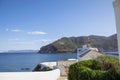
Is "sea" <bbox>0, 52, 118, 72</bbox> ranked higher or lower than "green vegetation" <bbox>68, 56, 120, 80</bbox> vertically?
lower

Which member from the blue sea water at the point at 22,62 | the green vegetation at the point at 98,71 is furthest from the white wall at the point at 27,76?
the blue sea water at the point at 22,62

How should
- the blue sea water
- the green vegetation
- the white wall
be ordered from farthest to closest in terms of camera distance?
the blue sea water → the white wall → the green vegetation

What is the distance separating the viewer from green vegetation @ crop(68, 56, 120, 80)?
21.0 feet

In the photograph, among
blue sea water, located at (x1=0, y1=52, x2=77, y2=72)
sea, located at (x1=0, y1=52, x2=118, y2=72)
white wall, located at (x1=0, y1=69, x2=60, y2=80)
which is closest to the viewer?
white wall, located at (x1=0, y1=69, x2=60, y2=80)

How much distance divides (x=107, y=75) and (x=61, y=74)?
36.4ft

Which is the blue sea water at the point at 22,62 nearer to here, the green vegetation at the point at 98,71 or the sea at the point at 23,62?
the sea at the point at 23,62

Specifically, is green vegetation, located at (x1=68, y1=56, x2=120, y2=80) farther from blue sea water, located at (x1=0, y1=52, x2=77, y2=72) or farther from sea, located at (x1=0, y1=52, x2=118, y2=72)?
blue sea water, located at (x1=0, y1=52, x2=77, y2=72)

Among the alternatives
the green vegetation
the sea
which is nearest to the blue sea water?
the sea

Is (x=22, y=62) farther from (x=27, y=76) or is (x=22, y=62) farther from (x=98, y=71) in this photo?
(x=98, y=71)

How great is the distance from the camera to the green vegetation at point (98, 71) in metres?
6.41

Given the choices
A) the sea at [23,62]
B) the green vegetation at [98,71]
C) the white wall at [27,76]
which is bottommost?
the sea at [23,62]

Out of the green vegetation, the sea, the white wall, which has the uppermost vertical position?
the green vegetation

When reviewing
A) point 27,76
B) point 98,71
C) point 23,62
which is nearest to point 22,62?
point 23,62

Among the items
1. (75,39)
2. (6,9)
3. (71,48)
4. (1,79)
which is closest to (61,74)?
(1,79)
